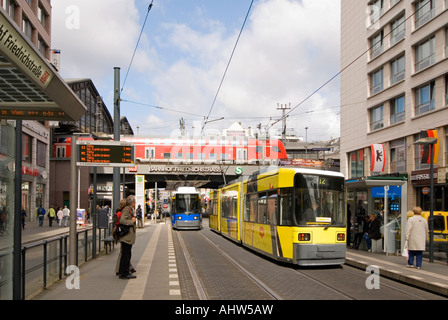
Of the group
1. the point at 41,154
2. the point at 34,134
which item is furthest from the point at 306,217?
the point at 41,154

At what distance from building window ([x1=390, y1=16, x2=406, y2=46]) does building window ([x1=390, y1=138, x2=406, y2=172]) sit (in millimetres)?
7400

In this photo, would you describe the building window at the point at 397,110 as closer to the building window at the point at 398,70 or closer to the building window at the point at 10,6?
the building window at the point at 398,70

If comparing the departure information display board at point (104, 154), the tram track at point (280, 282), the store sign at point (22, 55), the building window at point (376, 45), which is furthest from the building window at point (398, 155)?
the store sign at point (22, 55)

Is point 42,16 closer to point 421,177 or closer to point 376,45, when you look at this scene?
point 376,45

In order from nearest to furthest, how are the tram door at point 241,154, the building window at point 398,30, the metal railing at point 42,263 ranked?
the metal railing at point 42,263
the building window at point 398,30
the tram door at point 241,154

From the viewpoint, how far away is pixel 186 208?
36.7 m

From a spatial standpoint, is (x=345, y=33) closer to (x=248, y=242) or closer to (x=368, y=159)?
(x=368, y=159)

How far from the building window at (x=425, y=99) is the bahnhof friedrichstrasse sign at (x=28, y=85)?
Answer: 29124 millimetres

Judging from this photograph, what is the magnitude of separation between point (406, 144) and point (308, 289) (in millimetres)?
26874

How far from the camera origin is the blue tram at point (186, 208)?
3616cm

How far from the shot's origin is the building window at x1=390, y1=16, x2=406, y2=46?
36000mm

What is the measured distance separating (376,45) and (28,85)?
3778cm

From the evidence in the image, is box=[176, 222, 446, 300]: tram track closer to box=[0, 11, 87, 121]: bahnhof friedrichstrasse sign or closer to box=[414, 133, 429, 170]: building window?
box=[0, 11, 87, 121]: bahnhof friedrichstrasse sign
